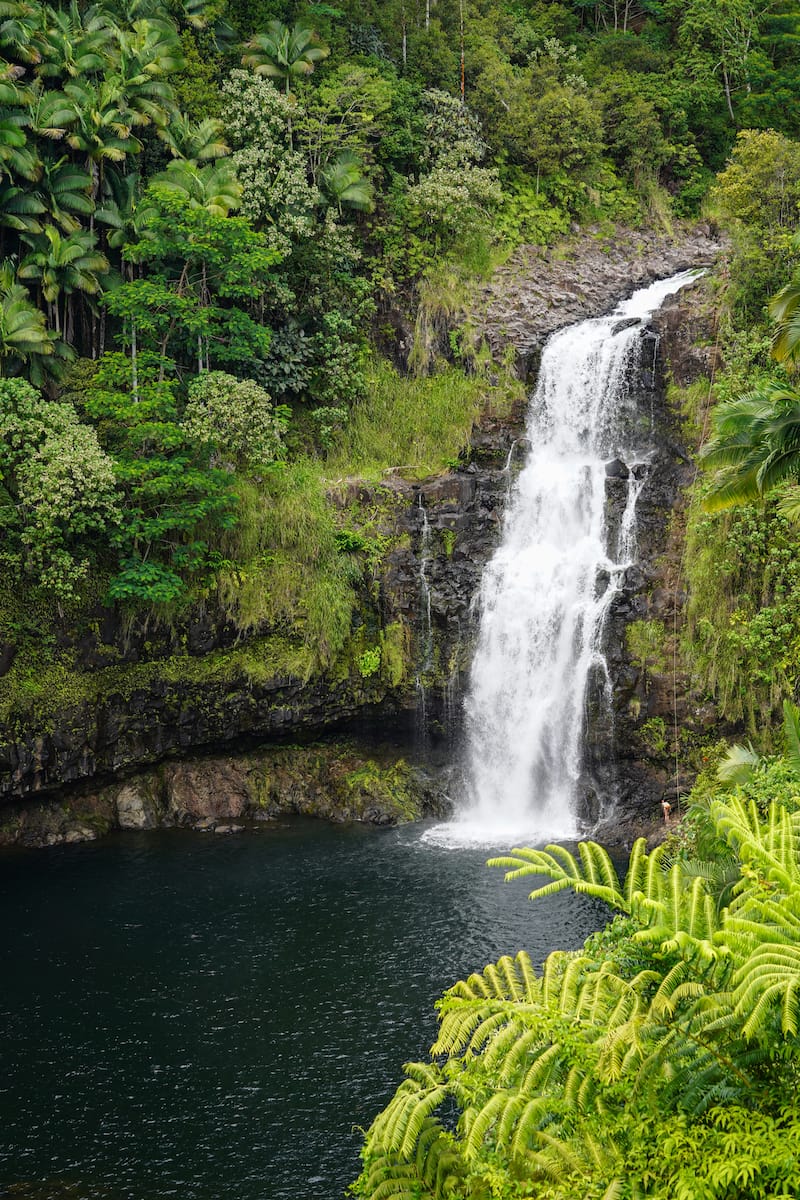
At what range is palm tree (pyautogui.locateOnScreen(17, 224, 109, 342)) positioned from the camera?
98.4 ft

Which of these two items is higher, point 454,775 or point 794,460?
point 794,460

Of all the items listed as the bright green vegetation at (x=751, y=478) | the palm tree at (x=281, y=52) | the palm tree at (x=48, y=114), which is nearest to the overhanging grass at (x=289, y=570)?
the bright green vegetation at (x=751, y=478)

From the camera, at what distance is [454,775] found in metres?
31.5

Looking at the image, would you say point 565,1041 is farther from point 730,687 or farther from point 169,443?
point 169,443

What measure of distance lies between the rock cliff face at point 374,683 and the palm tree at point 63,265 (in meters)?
9.87

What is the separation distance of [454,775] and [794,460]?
17441 mm

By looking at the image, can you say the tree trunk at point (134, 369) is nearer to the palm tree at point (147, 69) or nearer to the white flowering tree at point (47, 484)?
the white flowering tree at point (47, 484)

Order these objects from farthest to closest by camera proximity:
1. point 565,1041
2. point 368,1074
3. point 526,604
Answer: point 526,604, point 368,1074, point 565,1041

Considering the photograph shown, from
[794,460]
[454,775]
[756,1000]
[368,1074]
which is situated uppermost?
[794,460]

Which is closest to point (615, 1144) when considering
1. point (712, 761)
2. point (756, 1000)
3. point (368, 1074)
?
point (756, 1000)

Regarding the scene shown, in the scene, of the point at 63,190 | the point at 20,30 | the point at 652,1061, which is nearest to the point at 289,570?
the point at 63,190

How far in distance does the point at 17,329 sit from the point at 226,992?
718 inches

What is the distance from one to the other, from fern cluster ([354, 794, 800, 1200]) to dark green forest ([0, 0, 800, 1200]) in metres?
3.14

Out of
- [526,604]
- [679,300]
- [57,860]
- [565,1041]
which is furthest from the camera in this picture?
[679,300]
